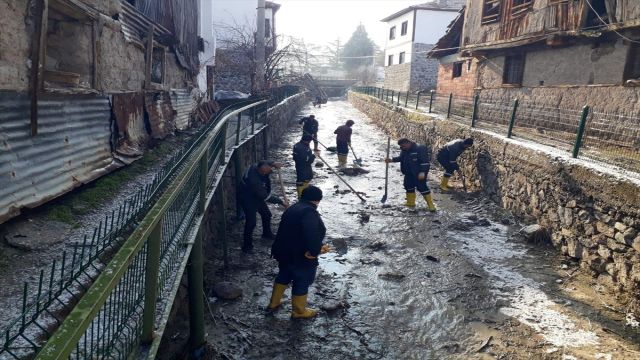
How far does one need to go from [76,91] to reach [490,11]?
15.1 meters

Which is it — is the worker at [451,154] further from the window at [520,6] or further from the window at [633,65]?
the window at [520,6]

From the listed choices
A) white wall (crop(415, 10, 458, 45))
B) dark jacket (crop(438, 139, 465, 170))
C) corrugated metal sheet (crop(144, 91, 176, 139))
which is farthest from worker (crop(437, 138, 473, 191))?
white wall (crop(415, 10, 458, 45))

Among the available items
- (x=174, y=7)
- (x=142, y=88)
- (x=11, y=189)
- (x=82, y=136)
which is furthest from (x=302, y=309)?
(x=174, y=7)

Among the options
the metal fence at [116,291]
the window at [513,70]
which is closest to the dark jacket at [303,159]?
the metal fence at [116,291]

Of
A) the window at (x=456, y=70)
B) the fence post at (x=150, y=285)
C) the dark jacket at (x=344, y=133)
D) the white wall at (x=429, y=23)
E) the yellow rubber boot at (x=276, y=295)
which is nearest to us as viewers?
the fence post at (x=150, y=285)

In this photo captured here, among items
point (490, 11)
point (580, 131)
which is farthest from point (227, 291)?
point (490, 11)

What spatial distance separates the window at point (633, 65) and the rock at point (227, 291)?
35.7 feet

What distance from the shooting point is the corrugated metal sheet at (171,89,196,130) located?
35.4 feet

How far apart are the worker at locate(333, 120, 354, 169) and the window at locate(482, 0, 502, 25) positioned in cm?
735

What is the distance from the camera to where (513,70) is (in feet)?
→ 48.9

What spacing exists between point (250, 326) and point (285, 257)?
2.76ft

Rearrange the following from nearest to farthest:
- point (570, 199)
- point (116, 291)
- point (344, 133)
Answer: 1. point (116, 291)
2. point (570, 199)
3. point (344, 133)

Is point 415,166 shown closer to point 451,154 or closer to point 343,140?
point 451,154

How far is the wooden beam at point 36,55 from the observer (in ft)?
15.0
